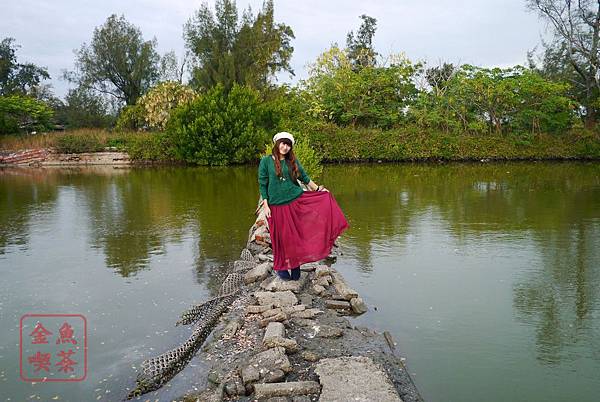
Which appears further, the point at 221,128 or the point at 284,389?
the point at 221,128

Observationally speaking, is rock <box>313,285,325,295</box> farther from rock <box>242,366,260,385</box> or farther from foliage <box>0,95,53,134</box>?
foliage <box>0,95,53,134</box>

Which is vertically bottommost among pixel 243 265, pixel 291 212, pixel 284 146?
pixel 243 265

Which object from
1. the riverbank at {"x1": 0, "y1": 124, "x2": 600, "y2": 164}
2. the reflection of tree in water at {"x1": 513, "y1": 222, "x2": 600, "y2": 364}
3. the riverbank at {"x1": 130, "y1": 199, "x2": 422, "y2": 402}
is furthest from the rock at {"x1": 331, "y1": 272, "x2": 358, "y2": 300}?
the riverbank at {"x1": 0, "y1": 124, "x2": 600, "y2": 164}

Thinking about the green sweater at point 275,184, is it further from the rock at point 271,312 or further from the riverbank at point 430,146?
the riverbank at point 430,146

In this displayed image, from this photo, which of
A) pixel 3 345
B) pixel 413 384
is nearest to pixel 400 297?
pixel 413 384

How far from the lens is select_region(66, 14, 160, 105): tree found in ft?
106

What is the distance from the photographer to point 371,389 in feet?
9.44

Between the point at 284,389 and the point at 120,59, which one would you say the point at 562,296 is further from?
the point at 120,59

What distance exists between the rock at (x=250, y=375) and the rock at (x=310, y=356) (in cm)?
39

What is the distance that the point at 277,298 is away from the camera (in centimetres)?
443

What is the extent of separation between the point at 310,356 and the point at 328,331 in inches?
18.6

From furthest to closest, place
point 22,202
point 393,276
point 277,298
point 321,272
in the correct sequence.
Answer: point 22,202 → point 393,276 → point 321,272 → point 277,298

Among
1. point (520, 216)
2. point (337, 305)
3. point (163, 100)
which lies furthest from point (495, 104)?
point (337, 305)

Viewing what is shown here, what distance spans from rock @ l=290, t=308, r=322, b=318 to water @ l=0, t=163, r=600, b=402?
1.73ft
